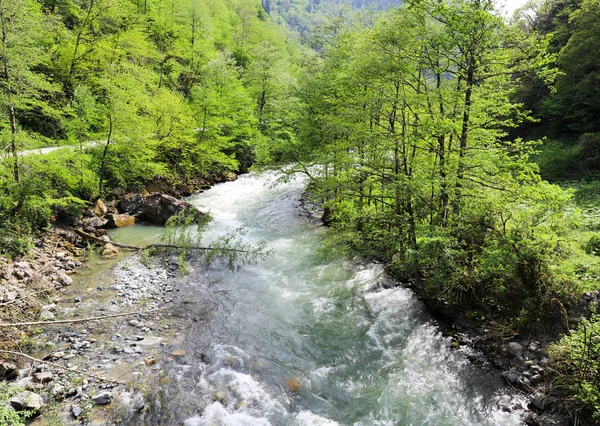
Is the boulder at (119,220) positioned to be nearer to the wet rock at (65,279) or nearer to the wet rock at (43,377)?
the wet rock at (65,279)

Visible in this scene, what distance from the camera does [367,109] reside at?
10.7 meters

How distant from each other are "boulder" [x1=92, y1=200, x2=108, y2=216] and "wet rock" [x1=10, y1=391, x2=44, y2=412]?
10.9m

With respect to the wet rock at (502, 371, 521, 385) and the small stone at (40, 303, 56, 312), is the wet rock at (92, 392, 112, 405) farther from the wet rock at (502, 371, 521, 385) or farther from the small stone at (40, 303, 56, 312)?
the wet rock at (502, 371, 521, 385)

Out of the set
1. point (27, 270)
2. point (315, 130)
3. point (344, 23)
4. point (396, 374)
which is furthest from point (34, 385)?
point (344, 23)

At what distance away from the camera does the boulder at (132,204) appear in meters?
16.4

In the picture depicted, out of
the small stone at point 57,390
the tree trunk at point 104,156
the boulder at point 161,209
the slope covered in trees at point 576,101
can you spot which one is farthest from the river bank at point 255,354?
the slope covered in trees at point 576,101

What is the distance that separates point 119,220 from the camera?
1502 centimetres

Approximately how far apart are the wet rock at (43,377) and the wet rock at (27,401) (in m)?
0.37

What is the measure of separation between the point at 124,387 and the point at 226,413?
6.50 feet

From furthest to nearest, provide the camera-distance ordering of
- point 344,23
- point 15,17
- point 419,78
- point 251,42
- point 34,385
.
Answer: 1. point 251,42
2. point 344,23
3. point 15,17
4. point 419,78
5. point 34,385

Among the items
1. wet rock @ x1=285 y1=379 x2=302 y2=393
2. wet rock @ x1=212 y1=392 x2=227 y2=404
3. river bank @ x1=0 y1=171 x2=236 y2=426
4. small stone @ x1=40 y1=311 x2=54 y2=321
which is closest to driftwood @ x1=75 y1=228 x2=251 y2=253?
river bank @ x1=0 y1=171 x2=236 y2=426

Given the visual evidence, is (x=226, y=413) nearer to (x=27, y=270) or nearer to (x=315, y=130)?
(x=27, y=270)

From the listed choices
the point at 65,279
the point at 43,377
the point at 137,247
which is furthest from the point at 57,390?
the point at 137,247

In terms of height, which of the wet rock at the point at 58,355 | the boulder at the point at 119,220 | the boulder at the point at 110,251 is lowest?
the wet rock at the point at 58,355
